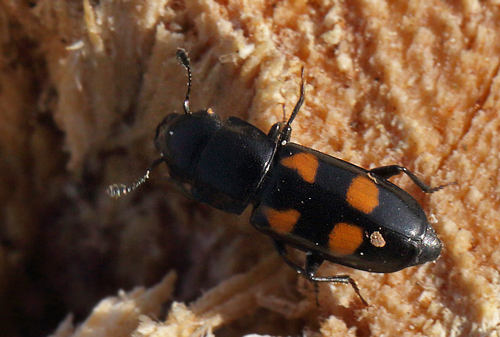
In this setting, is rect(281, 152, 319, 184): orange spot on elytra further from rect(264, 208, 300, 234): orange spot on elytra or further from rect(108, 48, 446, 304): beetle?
rect(264, 208, 300, 234): orange spot on elytra

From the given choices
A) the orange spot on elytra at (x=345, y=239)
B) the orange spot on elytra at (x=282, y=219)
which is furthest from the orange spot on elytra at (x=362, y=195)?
the orange spot on elytra at (x=282, y=219)

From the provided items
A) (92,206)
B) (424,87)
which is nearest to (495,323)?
(424,87)

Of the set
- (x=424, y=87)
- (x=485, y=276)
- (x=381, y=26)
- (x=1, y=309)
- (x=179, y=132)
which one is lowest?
(x=1, y=309)

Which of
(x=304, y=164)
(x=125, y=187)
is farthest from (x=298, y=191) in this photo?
(x=125, y=187)

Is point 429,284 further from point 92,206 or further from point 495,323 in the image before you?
point 92,206

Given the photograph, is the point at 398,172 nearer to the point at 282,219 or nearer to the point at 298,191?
the point at 298,191

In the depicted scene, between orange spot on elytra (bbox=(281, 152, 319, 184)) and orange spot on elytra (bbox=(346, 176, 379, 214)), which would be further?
orange spot on elytra (bbox=(281, 152, 319, 184))

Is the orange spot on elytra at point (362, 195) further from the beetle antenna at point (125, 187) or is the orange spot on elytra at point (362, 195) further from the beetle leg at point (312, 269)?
the beetle antenna at point (125, 187)

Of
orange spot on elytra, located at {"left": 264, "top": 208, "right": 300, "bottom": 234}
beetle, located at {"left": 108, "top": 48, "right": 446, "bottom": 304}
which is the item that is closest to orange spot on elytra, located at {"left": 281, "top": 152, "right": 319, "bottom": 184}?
beetle, located at {"left": 108, "top": 48, "right": 446, "bottom": 304}
